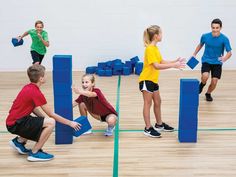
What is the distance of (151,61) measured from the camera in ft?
13.8

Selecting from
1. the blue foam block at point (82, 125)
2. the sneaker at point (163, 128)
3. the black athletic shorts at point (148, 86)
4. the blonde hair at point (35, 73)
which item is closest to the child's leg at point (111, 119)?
the blue foam block at point (82, 125)

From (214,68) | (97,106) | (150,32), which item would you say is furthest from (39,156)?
(214,68)

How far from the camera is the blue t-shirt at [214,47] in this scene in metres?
5.91

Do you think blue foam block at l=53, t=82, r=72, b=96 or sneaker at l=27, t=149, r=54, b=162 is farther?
blue foam block at l=53, t=82, r=72, b=96

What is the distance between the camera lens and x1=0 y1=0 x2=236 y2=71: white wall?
28.4ft

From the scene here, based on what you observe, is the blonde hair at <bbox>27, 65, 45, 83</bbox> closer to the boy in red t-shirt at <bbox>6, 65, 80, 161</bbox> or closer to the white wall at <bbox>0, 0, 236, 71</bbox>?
the boy in red t-shirt at <bbox>6, 65, 80, 161</bbox>

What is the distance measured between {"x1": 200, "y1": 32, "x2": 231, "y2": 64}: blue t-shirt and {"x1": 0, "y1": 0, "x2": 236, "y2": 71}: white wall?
2.87 metres

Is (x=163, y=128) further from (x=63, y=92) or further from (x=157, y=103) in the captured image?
(x=63, y=92)

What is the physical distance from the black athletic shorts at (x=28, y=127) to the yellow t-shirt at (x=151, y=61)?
1306 mm

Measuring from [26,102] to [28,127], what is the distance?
0.24 meters

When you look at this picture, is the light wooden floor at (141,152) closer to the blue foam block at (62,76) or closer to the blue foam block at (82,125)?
the blue foam block at (82,125)

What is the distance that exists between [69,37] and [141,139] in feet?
16.2

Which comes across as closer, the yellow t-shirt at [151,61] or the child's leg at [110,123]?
the yellow t-shirt at [151,61]

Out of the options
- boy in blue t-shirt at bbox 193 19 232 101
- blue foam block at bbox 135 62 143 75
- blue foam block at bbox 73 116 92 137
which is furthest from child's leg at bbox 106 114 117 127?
blue foam block at bbox 135 62 143 75
